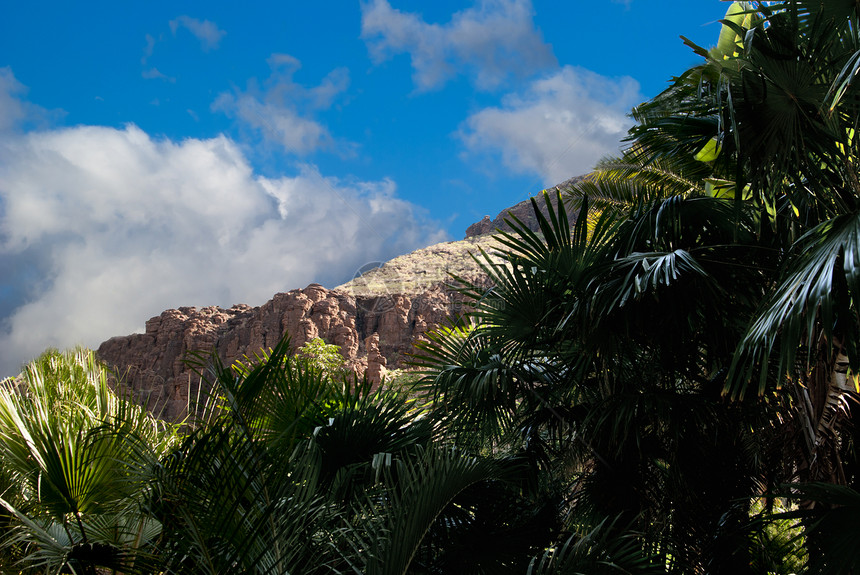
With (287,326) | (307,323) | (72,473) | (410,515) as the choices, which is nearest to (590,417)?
(410,515)

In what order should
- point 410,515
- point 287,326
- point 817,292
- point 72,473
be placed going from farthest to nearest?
point 287,326, point 72,473, point 410,515, point 817,292

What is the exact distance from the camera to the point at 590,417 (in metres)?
4.70

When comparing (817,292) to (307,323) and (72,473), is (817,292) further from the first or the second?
(307,323)

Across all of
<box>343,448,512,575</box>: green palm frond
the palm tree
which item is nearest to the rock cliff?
the palm tree

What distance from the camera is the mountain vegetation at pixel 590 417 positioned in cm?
288

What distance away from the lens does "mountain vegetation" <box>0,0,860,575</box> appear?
2877mm

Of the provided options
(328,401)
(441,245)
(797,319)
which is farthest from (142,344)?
(797,319)

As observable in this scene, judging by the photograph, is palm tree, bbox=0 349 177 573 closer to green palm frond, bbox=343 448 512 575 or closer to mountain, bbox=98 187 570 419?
green palm frond, bbox=343 448 512 575

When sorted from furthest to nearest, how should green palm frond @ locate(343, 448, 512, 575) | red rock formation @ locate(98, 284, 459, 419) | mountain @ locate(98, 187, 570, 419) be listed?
red rock formation @ locate(98, 284, 459, 419)
mountain @ locate(98, 187, 570, 419)
green palm frond @ locate(343, 448, 512, 575)

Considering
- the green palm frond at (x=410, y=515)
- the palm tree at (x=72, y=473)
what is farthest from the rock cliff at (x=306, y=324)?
the green palm frond at (x=410, y=515)

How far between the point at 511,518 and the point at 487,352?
1.33 metres

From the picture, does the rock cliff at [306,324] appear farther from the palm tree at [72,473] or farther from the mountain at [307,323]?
the palm tree at [72,473]

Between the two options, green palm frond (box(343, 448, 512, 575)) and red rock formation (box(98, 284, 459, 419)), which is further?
red rock formation (box(98, 284, 459, 419))

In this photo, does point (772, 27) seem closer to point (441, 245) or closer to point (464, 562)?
point (464, 562)
